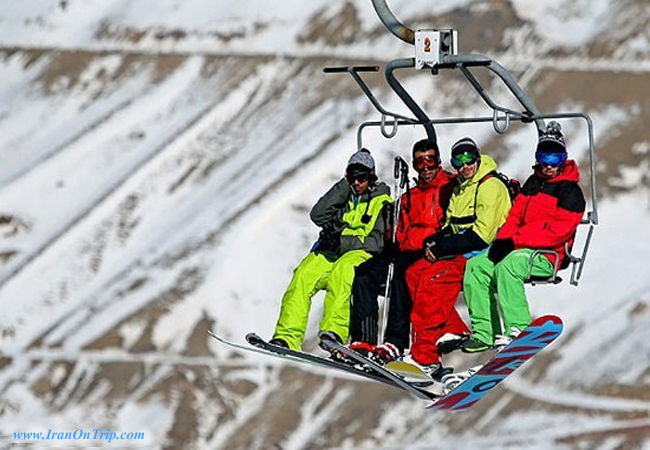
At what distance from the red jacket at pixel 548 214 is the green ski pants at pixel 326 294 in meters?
0.54

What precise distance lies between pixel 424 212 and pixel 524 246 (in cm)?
42

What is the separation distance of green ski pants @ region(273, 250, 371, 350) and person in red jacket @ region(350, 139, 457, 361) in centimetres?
4

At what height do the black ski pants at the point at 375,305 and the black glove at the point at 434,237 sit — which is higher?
the black glove at the point at 434,237

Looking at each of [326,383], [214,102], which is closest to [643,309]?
[326,383]

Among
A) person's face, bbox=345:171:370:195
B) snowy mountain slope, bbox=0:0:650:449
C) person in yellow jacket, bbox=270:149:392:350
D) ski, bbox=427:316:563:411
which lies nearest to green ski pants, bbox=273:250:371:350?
person in yellow jacket, bbox=270:149:392:350

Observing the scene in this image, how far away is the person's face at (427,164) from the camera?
593 centimetres

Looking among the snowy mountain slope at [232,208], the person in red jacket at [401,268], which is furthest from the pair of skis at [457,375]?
the snowy mountain slope at [232,208]

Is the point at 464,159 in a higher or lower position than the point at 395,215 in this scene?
higher

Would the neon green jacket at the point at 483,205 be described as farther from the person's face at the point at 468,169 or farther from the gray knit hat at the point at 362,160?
the gray knit hat at the point at 362,160

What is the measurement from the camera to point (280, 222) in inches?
539

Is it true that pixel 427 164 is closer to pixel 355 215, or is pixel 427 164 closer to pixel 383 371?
pixel 355 215

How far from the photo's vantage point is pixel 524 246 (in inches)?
228

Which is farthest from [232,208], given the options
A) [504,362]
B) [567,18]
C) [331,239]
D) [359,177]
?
[504,362]

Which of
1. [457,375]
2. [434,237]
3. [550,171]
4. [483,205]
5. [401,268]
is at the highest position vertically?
[550,171]
